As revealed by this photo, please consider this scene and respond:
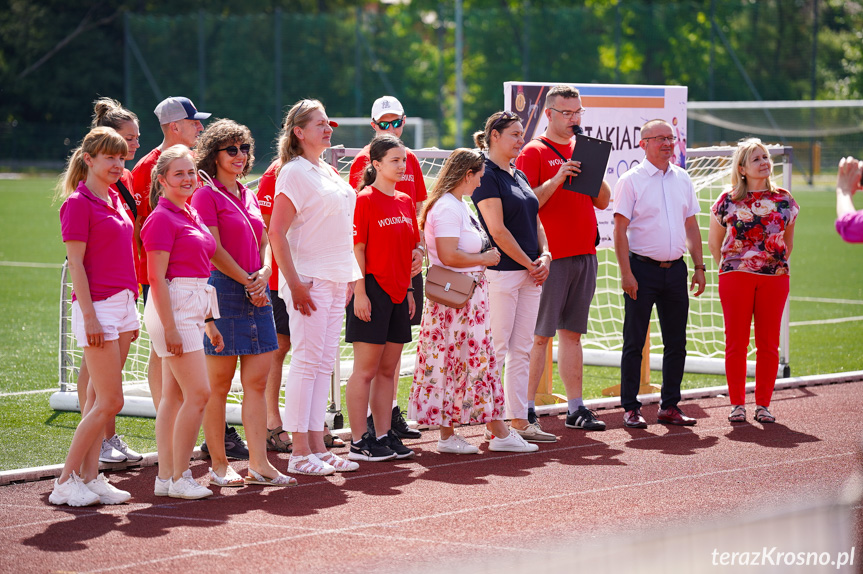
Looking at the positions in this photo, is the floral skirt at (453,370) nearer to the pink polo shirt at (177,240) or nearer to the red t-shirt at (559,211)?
the red t-shirt at (559,211)

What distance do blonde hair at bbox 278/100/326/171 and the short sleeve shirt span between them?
3.08 ft

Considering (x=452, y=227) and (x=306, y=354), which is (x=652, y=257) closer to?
(x=452, y=227)

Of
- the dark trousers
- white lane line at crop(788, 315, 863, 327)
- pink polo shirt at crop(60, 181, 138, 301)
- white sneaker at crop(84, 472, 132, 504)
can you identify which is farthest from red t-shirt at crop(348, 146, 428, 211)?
white lane line at crop(788, 315, 863, 327)

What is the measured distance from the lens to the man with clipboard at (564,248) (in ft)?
24.7

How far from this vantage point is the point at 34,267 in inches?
709

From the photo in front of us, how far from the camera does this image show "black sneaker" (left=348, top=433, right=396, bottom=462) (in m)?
6.57

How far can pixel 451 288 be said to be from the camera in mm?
6613

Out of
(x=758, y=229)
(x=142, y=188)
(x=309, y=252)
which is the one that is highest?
(x=142, y=188)

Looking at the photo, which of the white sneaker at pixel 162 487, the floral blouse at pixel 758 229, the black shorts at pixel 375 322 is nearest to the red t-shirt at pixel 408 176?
→ the black shorts at pixel 375 322

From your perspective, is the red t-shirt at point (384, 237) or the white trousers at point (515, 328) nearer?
the red t-shirt at point (384, 237)

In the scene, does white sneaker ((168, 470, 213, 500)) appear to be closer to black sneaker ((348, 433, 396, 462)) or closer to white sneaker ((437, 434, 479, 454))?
black sneaker ((348, 433, 396, 462))

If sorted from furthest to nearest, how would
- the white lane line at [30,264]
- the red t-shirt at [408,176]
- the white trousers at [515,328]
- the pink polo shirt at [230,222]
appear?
the white lane line at [30,264]
the red t-shirt at [408,176]
the white trousers at [515,328]
the pink polo shirt at [230,222]

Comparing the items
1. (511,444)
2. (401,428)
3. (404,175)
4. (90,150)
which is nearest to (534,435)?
(511,444)

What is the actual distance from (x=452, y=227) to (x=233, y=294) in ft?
4.90
